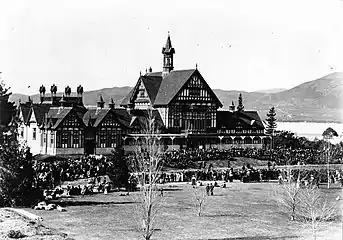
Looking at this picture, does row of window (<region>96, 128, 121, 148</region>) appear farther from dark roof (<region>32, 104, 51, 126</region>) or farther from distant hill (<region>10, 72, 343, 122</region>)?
distant hill (<region>10, 72, 343, 122</region>)

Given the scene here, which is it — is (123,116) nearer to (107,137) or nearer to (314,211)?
(107,137)

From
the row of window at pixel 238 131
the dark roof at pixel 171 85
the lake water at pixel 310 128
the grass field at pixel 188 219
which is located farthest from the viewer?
the lake water at pixel 310 128

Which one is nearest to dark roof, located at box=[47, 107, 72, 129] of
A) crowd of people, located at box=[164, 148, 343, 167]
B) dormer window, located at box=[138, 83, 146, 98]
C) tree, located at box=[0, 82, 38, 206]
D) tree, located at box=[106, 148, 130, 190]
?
crowd of people, located at box=[164, 148, 343, 167]

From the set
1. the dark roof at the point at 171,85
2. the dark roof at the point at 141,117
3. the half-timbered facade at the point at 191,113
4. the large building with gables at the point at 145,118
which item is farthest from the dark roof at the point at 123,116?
the dark roof at the point at 171,85

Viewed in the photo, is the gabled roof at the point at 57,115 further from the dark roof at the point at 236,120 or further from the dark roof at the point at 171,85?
the dark roof at the point at 236,120

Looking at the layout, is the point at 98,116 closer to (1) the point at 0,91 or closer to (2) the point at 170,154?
(2) the point at 170,154

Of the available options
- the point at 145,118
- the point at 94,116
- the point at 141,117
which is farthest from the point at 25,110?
the point at 145,118
